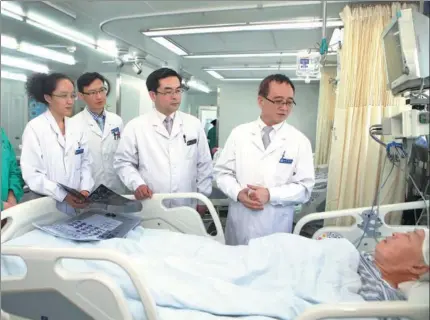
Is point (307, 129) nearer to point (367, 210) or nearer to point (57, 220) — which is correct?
point (367, 210)

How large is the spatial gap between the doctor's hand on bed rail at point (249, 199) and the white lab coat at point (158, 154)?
0.52 meters

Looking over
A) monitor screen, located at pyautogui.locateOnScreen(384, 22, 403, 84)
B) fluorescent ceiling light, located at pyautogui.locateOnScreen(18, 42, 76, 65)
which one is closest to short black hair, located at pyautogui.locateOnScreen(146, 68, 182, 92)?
monitor screen, located at pyautogui.locateOnScreen(384, 22, 403, 84)

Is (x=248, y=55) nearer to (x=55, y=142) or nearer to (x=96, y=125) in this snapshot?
(x=96, y=125)

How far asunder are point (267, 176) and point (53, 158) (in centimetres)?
130

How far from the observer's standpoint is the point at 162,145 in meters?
2.29

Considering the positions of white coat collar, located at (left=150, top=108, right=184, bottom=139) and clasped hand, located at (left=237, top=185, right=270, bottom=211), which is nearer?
clasped hand, located at (left=237, top=185, right=270, bottom=211)

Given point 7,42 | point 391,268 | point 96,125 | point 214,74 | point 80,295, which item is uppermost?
point 214,74

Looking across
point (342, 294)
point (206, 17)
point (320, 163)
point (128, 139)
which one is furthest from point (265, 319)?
point (206, 17)

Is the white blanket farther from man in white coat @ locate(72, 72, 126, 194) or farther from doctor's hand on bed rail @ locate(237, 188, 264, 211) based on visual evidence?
man in white coat @ locate(72, 72, 126, 194)

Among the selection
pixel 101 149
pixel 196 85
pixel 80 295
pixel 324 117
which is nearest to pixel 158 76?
pixel 101 149

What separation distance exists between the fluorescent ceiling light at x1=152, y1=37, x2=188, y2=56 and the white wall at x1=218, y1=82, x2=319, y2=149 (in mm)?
698

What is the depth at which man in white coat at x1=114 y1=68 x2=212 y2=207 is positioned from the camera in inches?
88.0

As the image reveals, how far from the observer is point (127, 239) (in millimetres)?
1675

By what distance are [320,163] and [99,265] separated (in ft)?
8.95
